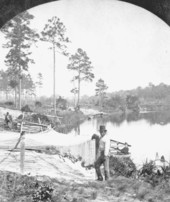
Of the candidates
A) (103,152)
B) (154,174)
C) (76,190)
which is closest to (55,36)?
(103,152)

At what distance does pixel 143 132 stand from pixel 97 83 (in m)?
1.65

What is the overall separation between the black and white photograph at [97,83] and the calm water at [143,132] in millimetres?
21

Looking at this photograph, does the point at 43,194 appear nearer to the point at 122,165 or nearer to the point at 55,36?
the point at 55,36

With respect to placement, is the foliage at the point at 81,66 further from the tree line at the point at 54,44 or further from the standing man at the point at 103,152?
the standing man at the point at 103,152

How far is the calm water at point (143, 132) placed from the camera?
5484 millimetres

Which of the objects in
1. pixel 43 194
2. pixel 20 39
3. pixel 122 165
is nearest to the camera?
pixel 43 194

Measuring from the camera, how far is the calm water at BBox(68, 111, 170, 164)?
548cm

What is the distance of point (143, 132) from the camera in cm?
671

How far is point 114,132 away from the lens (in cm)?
585

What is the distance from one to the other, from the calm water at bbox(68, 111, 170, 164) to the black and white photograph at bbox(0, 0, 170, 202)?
0.07 feet

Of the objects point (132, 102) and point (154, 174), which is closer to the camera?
point (154, 174)

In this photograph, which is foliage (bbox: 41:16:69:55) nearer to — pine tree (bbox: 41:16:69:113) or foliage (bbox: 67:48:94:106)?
pine tree (bbox: 41:16:69:113)

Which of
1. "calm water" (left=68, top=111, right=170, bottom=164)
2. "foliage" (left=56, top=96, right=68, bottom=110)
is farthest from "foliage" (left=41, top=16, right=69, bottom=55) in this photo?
"calm water" (left=68, top=111, right=170, bottom=164)

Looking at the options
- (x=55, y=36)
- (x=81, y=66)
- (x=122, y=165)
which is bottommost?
(x=122, y=165)
